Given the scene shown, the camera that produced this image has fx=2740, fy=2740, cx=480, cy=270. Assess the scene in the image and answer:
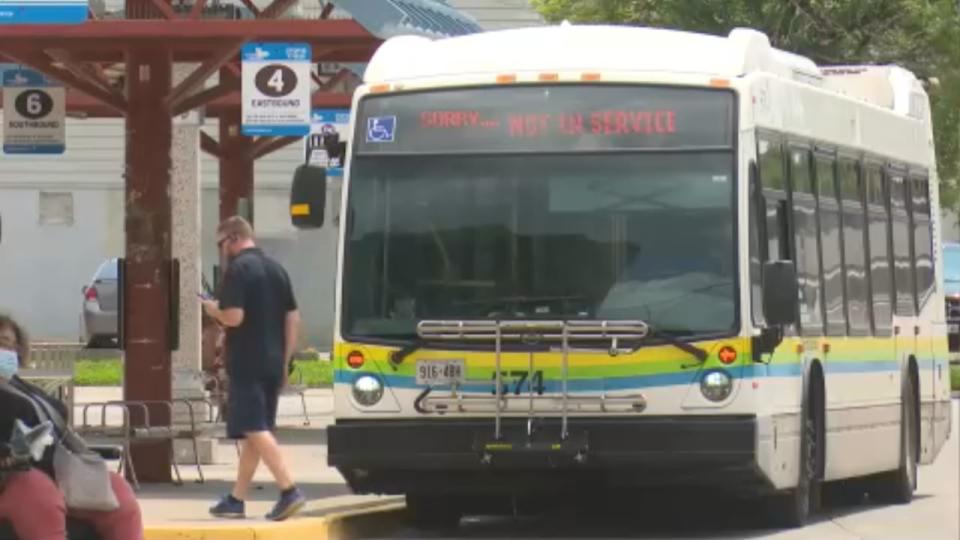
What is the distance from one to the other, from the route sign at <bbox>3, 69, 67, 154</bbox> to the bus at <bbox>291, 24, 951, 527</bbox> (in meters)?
7.02

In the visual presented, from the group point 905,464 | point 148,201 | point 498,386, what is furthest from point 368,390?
point 905,464

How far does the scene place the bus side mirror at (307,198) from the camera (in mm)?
16781

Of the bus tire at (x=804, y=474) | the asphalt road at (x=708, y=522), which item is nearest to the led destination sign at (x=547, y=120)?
the bus tire at (x=804, y=474)

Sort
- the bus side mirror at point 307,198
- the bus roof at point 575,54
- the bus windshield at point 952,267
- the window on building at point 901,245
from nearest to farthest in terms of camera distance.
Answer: the bus roof at point 575,54 → the bus side mirror at point 307,198 → the window on building at point 901,245 → the bus windshield at point 952,267

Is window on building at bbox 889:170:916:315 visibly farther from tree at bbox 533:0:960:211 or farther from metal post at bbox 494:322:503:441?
tree at bbox 533:0:960:211

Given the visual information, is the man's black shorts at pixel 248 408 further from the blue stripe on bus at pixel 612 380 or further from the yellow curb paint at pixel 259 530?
the blue stripe on bus at pixel 612 380

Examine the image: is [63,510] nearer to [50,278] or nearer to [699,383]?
[699,383]

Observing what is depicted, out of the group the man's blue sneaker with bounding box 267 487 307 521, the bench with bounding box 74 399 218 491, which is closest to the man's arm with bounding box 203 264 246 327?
the man's blue sneaker with bounding box 267 487 307 521

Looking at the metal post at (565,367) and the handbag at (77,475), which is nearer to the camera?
the handbag at (77,475)

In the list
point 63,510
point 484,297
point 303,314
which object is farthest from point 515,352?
point 303,314

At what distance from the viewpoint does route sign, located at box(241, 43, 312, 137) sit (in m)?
19.5

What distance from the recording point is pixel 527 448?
1586 centimetres

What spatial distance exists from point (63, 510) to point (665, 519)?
7.84 m

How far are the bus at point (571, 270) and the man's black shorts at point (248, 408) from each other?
0.65 m
